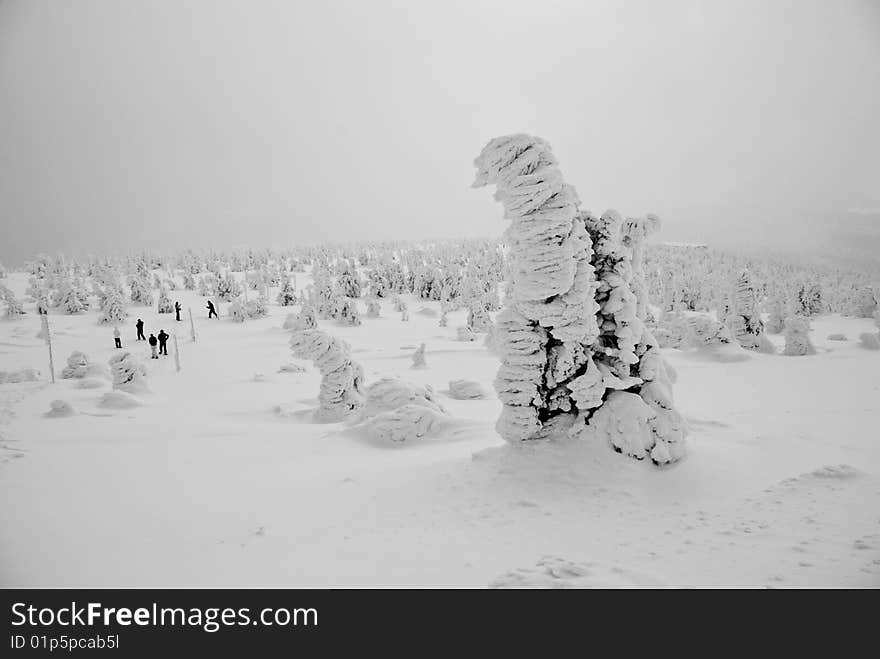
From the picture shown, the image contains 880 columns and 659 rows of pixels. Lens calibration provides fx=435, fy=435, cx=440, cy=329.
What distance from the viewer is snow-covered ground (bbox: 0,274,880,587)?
16.2 feet

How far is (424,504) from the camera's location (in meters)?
6.88

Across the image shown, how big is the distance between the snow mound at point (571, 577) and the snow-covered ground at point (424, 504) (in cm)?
2

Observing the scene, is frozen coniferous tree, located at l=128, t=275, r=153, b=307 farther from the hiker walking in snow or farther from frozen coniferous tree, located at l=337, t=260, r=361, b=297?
the hiker walking in snow

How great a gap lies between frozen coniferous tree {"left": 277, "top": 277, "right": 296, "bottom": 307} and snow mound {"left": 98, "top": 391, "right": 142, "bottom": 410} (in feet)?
93.4

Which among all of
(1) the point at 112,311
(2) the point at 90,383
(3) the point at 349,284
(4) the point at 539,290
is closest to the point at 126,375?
(2) the point at 90,383

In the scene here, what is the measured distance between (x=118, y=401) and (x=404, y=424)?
10201 mm

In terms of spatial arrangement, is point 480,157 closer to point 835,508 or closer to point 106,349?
point 835,508

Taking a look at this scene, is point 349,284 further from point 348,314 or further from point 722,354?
point 722,354

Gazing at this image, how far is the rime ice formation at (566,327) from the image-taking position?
25.7 feet

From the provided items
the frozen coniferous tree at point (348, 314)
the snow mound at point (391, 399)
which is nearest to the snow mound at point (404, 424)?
the snow mound at point (391, 399)

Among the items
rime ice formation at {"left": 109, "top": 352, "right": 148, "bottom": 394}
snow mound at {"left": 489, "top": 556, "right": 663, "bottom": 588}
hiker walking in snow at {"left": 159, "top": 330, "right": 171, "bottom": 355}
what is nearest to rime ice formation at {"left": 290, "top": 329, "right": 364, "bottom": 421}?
rime ice formation at {"left": 109, "top": 352, "right": 148, "bottom": 394}

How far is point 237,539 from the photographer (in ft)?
19.2
